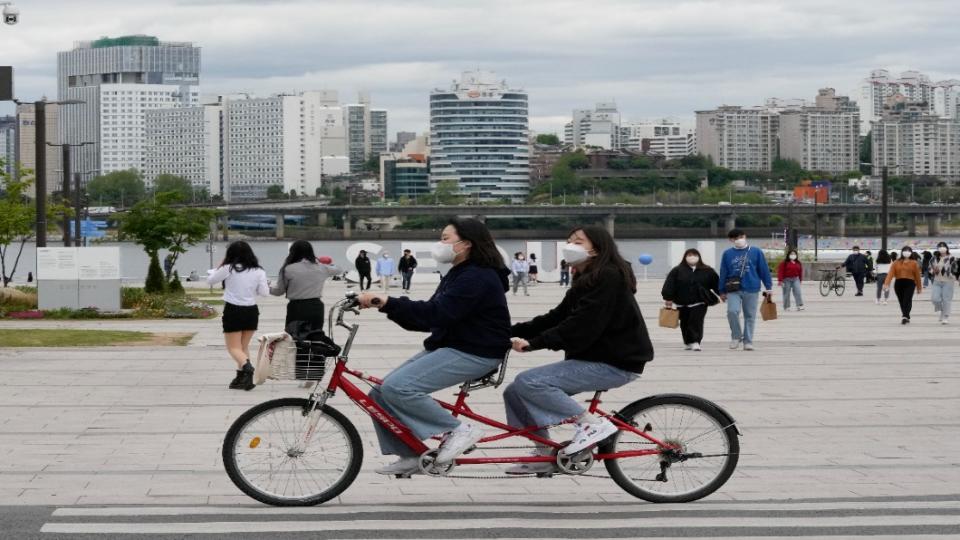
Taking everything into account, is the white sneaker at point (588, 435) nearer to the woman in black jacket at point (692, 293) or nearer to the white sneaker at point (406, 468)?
the white sneaker at point (406, 468)

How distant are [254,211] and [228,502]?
128 meters

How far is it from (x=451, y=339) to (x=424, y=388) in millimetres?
310

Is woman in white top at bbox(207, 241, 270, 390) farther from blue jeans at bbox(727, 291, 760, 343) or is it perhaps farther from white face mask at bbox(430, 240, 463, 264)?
blue jeans at bbox(727, 291, 760, 343)

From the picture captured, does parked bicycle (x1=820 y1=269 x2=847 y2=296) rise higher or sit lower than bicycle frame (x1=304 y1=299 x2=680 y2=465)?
lower

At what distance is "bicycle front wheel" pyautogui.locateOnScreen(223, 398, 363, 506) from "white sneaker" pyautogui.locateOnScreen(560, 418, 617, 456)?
3.65 ft

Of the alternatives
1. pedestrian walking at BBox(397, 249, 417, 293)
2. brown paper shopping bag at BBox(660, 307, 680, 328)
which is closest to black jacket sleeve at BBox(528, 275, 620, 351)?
brown paper shopping bag at BBox(660, 307, 680, 328)

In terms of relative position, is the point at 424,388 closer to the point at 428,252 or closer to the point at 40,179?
the point at 40,179

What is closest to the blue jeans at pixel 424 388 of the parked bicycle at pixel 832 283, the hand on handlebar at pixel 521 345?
the hand on handlebar at pixel 521 345

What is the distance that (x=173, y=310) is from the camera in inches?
1208

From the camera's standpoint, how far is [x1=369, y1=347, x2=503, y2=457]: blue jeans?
27.3 feet

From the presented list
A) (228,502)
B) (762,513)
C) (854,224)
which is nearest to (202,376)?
(228,502)

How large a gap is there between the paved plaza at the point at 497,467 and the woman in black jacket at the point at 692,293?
0.40 metres

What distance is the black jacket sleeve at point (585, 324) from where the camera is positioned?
27.9 feet

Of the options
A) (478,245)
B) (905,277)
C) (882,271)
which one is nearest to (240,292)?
(478,245)
